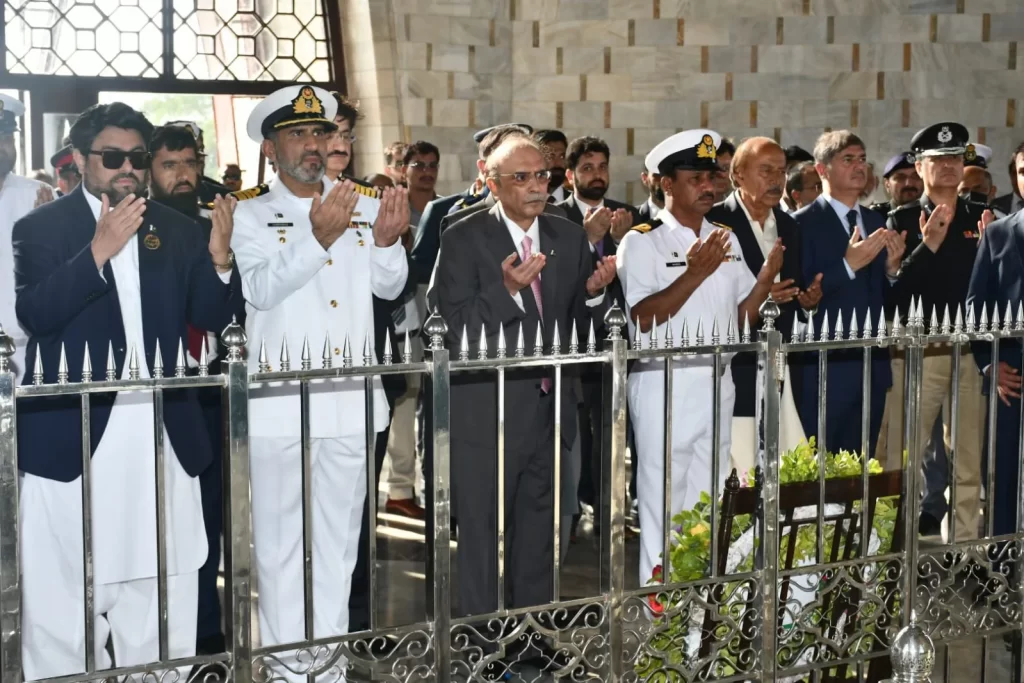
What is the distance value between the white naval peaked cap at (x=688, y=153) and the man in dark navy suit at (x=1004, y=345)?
1258 millimetres

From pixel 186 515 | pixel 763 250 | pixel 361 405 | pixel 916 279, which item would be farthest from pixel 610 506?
pixel 916 279

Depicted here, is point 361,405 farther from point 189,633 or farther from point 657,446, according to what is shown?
point 657,446

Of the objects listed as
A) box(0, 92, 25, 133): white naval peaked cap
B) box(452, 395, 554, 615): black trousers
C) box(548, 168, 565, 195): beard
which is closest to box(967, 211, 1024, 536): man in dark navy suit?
box(452, 395, 554, 615): black trousers

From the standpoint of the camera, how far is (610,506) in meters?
3.95

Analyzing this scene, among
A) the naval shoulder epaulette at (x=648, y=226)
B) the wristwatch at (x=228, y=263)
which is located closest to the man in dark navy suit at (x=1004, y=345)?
the naval shoulder epaulette at (x=648, y=226)

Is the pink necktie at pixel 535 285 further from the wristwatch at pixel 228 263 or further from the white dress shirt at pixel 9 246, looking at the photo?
the white dress shirt at pixel 9 246

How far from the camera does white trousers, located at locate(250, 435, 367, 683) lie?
4371 mm

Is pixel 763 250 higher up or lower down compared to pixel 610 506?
higher up

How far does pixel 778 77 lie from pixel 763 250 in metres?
5.07

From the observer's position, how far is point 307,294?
4484 mm

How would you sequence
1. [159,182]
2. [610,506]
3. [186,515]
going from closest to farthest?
[610,506]
[186,515]
[159,182]

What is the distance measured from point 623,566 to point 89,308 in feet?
5.79

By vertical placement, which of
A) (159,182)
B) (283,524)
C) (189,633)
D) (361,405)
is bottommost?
(189,633)

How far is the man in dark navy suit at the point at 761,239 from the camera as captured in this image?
5.67 m
